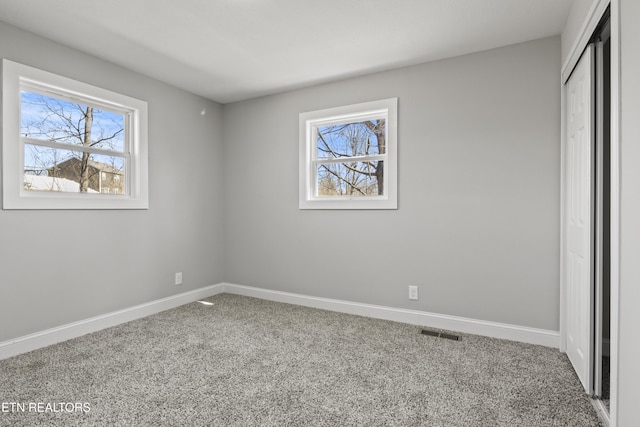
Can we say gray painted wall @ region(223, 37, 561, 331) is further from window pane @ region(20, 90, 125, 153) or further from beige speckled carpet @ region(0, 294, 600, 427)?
window pane @ region(20, 90, 125, 153)

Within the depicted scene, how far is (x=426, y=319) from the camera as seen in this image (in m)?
3.14

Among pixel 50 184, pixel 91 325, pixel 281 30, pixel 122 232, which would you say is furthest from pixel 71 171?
pixel 281 30

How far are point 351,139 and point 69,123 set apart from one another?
8.41 ft

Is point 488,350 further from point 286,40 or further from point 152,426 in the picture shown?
point 286,40

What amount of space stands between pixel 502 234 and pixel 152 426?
2.73m

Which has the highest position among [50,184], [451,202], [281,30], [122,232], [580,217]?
[281,30]

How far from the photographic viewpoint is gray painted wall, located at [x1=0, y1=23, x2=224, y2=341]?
2559mm

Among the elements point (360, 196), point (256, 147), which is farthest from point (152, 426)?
point (256, 147)

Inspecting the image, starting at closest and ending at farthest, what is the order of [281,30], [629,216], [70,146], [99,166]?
[629,216] → [281,30] → [70,146] → [99,166]

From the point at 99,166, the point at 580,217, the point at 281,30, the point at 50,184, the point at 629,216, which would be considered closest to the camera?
the point at 629,216

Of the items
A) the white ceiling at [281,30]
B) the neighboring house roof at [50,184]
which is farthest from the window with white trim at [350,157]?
the neighboring house roof at [50,184]

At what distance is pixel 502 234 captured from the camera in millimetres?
2844

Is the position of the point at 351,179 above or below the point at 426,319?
above

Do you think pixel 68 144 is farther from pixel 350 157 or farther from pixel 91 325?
pixel 350 157
